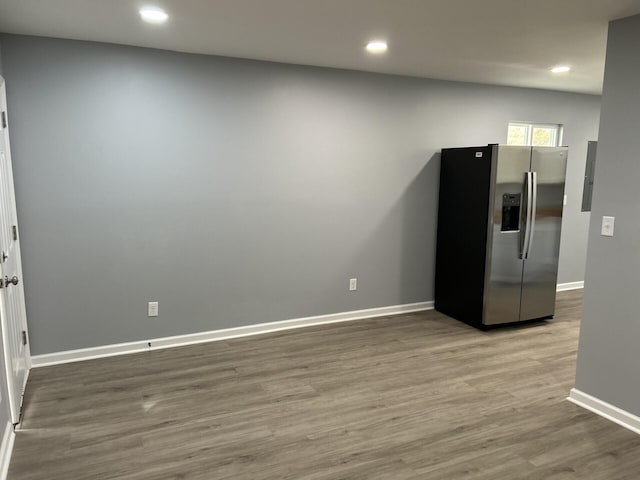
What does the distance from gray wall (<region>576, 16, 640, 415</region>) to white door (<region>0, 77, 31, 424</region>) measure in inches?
138

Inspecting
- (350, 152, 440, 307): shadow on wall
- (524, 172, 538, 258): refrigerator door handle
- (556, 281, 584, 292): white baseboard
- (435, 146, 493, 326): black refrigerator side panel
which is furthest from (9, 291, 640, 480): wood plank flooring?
(556, 281, 584, 292): white baseboard

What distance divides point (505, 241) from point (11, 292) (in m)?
4.01

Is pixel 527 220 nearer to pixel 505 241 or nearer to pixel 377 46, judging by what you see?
pixel 505 241

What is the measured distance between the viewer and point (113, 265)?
3770 millimetres

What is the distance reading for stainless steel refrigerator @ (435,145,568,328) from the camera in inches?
174

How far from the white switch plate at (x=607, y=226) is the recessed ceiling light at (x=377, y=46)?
192 cm

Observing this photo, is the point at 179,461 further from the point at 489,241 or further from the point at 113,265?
the point at 489,241

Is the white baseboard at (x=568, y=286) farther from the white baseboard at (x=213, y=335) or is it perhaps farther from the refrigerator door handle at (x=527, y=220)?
the white baseboard at (x=213, y=335)

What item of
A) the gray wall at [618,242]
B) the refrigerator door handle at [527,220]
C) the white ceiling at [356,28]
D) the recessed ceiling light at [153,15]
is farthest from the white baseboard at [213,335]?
the recessed ceiling light at [153,15]

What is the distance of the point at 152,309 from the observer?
13.0 ft

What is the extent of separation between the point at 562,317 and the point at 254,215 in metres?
3.44

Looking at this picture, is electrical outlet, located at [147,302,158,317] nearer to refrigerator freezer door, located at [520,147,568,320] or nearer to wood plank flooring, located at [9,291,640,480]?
wood plank flooring, located at [9,291,640,480]

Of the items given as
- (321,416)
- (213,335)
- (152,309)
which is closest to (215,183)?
(152,309)

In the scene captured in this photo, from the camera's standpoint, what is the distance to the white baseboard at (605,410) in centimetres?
285
